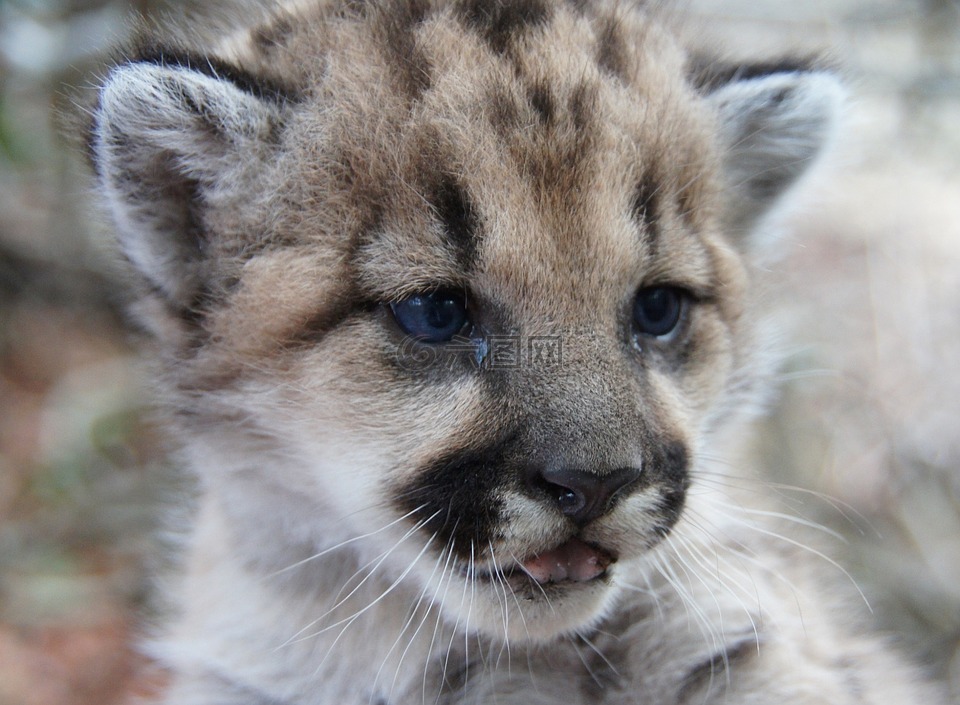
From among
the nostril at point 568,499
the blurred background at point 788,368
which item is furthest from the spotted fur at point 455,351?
the blurred background at point 788,368

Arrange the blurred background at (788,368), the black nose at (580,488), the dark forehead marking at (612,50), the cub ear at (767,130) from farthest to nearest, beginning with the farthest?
the blurred background at (788,368), the cub ear at (767,130), the dark forehead marking at (612,50), the black nose at (580,488)

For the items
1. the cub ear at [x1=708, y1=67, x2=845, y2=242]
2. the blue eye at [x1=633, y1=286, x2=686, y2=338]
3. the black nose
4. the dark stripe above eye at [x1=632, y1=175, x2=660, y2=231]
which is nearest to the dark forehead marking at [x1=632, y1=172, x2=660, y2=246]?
the dark stripe above eye at [x1=632, y1=175, x2=660, y2=231]

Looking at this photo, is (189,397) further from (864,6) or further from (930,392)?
(864,6)

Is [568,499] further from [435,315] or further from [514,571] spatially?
[435,315]

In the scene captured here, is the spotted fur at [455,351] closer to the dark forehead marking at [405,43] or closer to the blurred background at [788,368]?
the dark forehead marking at [405,43]

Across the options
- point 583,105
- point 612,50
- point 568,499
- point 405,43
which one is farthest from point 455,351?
point 612,50
